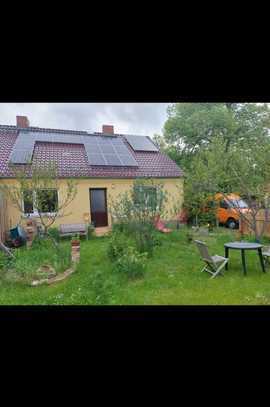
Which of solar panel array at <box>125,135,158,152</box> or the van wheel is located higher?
solar panel array at <box>125,135,158,152</box>

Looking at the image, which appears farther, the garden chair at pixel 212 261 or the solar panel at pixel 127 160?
the solar panel at pixel 127 160

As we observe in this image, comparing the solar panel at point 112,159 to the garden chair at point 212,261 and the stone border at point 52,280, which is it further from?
the garden chair at point 212,261

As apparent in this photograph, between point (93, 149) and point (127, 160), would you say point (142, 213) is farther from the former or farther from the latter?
point (93, 149)

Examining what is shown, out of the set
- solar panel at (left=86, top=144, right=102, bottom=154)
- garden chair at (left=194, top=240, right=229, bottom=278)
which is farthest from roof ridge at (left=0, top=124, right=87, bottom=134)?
garden chair at (left=194, top=240, right=229, bottom=278)

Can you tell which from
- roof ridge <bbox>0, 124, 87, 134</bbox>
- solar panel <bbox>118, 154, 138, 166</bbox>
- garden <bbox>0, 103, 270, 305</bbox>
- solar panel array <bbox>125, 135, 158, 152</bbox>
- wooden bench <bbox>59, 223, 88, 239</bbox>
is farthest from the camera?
solar panel array <bbox>125, 135, 158, 152</bbox>

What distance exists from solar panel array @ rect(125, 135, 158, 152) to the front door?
9.47 feet

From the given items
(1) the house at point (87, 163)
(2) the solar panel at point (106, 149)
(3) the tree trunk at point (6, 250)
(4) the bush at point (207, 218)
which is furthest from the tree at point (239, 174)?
(3) the tree trunk at point (6, 250)

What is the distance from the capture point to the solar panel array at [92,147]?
807 centimetres

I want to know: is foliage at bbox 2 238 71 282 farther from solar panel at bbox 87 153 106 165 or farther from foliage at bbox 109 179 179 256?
solar panel at bbox 87 153 106 165

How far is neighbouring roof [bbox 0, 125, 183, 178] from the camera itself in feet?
A: 25.7

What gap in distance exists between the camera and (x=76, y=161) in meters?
8.36
